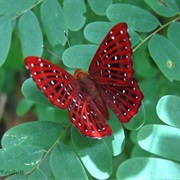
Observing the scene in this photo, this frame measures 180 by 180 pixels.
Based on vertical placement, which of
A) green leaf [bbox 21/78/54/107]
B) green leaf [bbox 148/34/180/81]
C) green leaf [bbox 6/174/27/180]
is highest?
green leaf [bbox 21/78/54/107]

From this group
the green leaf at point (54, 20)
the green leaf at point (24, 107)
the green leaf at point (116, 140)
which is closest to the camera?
the green leaf at point (116, 140)

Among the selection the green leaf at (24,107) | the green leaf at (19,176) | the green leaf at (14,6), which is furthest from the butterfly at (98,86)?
the green leaf at (24,107)

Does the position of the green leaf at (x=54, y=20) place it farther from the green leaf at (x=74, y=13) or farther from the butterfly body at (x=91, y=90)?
the butterfly body at (x=91, y=90)

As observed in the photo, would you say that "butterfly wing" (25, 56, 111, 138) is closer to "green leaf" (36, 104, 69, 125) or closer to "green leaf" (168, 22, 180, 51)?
"green leaf" (168, 22, 180, 51)

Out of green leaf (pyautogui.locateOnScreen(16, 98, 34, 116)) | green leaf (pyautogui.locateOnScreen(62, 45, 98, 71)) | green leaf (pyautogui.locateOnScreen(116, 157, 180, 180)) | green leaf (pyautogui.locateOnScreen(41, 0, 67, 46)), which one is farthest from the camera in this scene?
green leaf (pyautogui.locateOnScreen(16, 98, 34, 116))

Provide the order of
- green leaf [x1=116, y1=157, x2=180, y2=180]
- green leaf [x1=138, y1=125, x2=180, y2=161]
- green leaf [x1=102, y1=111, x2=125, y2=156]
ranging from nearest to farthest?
green leaf [x1=116, y1=157, x2=180, y2=180] < green leaf [x1=138, y1=125, x2=180, y2=161] < green leaf [x1=102, y1=111, x2=125, y2=156]

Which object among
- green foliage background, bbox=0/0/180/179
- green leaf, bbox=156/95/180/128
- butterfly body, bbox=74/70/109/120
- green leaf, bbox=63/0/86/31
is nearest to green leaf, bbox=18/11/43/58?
green foliage background, bbox=0/0/180/179

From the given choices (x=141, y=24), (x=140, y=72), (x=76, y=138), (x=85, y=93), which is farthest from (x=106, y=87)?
(x=140, y=72)
